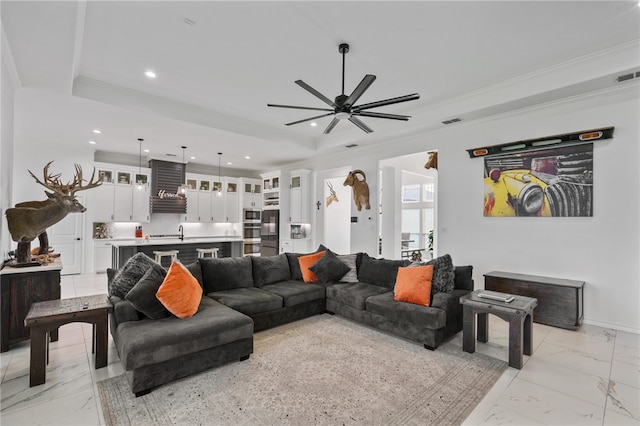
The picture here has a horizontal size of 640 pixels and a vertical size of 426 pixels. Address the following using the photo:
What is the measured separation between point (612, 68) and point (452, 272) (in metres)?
2.84

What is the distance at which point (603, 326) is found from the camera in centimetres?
373

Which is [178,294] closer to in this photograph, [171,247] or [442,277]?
[442,277]

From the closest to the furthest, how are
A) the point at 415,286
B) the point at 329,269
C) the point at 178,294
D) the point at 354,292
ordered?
1. the point at 178,294
2. the point at 415,286
3. the point at 354,292
4. the point at 329,269

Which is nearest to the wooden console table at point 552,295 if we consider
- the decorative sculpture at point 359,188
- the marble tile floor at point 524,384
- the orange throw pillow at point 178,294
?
the marble tile floor at point 524,384

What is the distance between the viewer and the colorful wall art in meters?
3.88

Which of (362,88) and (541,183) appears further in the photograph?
(541,183)

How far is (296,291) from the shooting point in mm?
3967

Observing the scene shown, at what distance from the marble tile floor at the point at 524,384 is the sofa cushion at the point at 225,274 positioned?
1.17 metres

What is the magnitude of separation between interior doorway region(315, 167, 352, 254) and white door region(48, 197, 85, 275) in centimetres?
551

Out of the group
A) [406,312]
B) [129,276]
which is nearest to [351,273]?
[406,312]

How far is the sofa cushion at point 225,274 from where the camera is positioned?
3850 mm

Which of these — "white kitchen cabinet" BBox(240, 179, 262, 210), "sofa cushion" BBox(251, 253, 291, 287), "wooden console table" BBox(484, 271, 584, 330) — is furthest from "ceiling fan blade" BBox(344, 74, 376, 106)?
"white kitchen cabinet" BBox(240, 179, 262, 210)

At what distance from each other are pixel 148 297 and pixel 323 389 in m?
1.71

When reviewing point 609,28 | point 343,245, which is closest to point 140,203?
point 343,245
